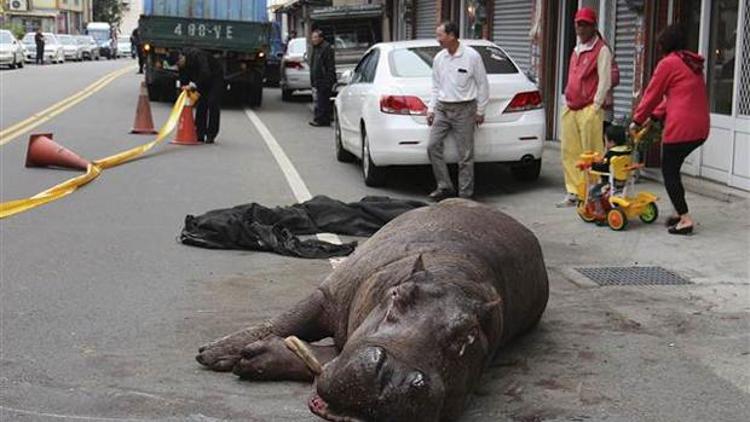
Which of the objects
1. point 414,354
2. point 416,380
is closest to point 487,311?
point 414,354

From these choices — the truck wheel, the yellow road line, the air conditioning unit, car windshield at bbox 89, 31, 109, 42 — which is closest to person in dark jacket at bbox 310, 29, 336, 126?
the truck wheel

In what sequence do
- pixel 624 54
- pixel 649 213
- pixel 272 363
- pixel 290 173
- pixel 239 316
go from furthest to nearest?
1. pixel 624 54
2. pixel 290 173
3. pixel 649 213
4. pixel 239 316
5. pixel 272 363

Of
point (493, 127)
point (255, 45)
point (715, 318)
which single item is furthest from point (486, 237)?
point (255, 45)

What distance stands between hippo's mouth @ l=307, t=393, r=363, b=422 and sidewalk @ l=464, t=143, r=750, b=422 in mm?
1082

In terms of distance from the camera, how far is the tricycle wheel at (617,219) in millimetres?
8992

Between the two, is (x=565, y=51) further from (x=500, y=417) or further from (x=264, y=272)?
(x=500, y=417)

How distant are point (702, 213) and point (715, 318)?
3.56 m

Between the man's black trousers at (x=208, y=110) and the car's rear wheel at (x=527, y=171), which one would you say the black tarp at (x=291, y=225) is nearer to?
the car's rear wheel at (x=527, y=171)

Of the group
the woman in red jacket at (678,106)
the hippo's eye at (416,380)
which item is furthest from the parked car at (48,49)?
the hippo's eye at (416,380)

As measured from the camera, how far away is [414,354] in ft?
11.8

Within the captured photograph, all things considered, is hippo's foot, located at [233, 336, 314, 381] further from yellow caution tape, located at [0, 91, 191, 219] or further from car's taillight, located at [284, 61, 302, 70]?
car's taillight, located at [284, 61, 302, 70]

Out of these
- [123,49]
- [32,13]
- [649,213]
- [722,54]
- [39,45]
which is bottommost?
[649,213]

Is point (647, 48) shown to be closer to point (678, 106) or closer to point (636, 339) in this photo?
point (678, 106)

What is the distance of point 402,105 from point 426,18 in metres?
15.8
